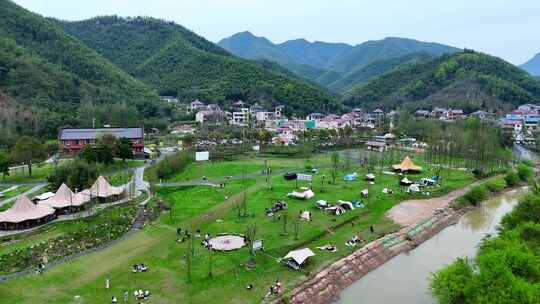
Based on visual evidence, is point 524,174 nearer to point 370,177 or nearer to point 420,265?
point 370,177

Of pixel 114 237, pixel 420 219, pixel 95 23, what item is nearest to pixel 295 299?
pixel 114 237

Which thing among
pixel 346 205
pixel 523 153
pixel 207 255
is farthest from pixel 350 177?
pixel 523 153

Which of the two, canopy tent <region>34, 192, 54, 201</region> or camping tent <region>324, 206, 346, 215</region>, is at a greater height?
canopy tent <region>34, 192, 54, 201</region>

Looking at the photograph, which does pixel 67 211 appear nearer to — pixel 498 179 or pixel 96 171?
pixel 96 171

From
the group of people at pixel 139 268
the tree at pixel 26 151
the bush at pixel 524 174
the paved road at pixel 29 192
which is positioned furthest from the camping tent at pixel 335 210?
the tree at pixel 26 151

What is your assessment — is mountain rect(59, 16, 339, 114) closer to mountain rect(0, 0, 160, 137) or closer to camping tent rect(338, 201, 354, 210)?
mountain rect(0, 0, 160, 137)

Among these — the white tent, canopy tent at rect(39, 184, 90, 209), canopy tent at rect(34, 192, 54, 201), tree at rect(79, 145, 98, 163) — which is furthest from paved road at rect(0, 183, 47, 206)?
the white tent
